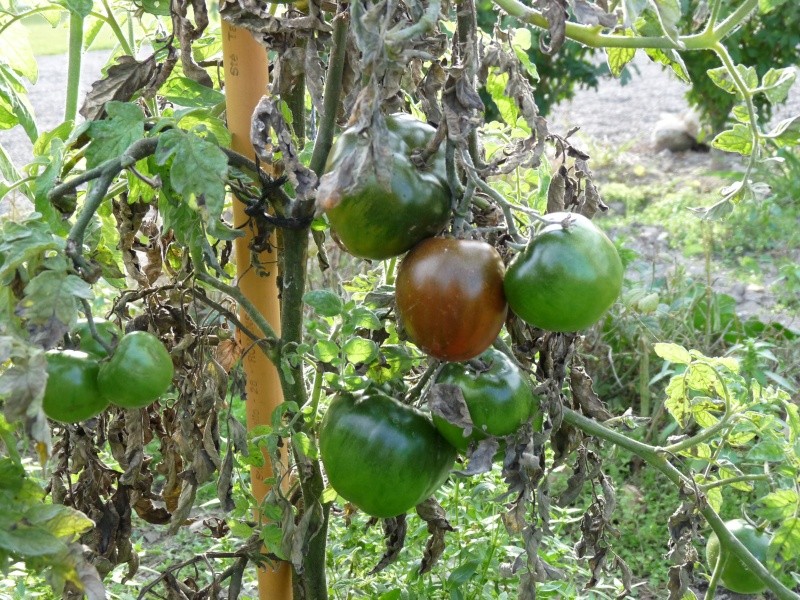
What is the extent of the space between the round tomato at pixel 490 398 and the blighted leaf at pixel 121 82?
56cm

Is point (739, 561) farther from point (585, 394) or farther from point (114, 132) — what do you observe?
point (114, 132)

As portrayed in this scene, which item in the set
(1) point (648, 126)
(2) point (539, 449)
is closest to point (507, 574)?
(2) point (539, 449)

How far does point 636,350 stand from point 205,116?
217 centimetres

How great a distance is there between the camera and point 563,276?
88 cm

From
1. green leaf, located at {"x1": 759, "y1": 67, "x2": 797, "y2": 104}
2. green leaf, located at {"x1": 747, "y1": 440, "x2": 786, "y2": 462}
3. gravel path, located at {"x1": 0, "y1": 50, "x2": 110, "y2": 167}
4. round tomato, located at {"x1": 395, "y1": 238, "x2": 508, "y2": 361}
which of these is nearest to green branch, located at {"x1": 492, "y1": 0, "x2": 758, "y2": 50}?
green leaf, located at {"x1": 759, "y1": 67, "x2": 797, "y2": 104}

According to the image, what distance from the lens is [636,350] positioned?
2.98 metres

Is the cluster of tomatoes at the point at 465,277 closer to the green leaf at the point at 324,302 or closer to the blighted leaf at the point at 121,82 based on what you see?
the green leaf at the point at 324,302

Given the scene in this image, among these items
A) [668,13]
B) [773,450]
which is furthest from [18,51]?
[773,450]

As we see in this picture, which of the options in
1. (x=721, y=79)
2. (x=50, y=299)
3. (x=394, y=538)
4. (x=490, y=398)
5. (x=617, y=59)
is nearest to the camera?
(x=50, y=299)

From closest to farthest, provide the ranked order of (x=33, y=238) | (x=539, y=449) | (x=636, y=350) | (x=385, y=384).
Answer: (x=33, y=238) → (x=539, y=449) → (x=385, y=384) → (x=636, y=350)

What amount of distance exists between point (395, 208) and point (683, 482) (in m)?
0.58

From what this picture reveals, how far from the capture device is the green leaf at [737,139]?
122 centimetres

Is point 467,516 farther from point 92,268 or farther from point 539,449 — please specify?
point 92,268

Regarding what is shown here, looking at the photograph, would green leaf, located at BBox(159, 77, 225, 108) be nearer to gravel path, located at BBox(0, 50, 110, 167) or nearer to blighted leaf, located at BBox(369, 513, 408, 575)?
blighted leaf, located at BBox(369, 513, 408, 575)
